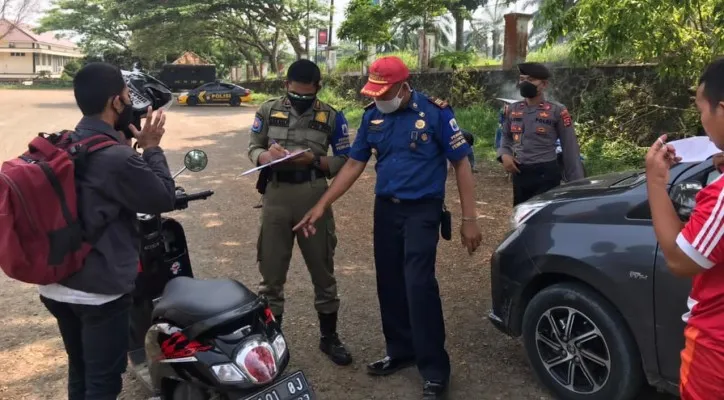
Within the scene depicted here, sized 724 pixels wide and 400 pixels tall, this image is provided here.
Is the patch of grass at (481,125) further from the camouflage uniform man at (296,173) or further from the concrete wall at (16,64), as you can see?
the concrete wall at (16,64)

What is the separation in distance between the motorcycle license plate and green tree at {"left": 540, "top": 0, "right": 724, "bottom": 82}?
14.9 ft

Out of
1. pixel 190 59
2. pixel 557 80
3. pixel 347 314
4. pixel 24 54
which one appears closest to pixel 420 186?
pixel 347 314

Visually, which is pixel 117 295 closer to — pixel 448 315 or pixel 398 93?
Result: pixel 398 93

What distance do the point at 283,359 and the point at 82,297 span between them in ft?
2.72

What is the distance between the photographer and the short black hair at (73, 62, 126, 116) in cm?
241

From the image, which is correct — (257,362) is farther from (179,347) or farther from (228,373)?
(179,347)

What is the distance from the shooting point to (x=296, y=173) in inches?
148

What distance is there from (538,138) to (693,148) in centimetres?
290

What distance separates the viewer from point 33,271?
87.4 inches

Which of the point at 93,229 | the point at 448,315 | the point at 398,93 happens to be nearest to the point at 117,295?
the point at 93,229

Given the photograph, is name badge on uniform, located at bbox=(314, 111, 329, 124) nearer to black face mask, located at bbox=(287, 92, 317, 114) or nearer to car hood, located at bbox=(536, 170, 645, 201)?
black face mask, located at bbox=(287, 92, 317, 114)

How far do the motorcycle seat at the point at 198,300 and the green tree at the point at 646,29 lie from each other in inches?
175

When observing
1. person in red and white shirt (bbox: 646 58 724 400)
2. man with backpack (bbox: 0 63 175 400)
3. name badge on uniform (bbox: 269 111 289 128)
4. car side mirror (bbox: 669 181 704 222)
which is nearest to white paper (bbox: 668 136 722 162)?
person in red and white shirt (bbox: 646 58 724 400)

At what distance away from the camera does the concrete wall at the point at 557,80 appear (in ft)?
34.9
